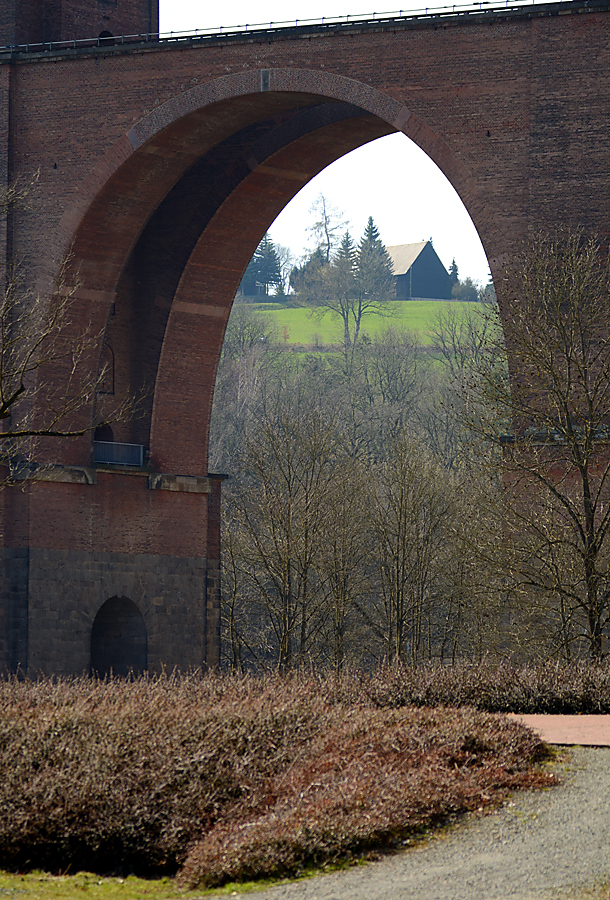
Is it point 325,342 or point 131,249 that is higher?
point 325,342

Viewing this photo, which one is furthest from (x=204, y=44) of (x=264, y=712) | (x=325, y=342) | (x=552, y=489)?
(x=325, y=342)

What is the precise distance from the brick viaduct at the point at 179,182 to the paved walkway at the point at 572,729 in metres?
12.0

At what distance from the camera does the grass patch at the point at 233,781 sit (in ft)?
29.4

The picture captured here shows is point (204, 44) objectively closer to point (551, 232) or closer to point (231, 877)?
point (551, 232)

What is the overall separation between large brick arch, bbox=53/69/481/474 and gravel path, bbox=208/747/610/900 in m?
17.6

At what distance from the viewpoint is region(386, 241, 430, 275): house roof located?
107 metres

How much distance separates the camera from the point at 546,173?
23.2 metres

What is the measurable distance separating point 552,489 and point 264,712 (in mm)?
11040

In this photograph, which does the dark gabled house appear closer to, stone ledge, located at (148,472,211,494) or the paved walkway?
stone ledge, located at (148,472,211,494)

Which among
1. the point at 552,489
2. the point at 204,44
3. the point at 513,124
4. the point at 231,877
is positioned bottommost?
the point at 231,877

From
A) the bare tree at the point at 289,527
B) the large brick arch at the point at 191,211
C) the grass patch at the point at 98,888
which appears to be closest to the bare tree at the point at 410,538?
the bare tree at the point at 289,527

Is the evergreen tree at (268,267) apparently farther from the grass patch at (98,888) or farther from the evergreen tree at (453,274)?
the grass patch at (98,888)

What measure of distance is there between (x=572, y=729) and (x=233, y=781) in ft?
12.1

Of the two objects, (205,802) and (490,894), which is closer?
(490,894)
